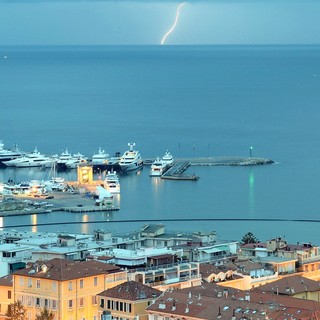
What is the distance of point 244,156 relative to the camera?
2397 inches

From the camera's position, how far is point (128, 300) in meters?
22.0

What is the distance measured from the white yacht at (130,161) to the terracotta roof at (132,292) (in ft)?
114

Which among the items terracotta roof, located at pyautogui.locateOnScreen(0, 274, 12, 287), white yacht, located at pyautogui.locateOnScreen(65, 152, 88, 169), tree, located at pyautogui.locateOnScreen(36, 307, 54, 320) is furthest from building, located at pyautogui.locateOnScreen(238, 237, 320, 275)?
white yacht, located at pyautogui.locateOnScreen(65, 152, 88, 169)

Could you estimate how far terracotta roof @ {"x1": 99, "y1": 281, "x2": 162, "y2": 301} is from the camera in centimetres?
2206

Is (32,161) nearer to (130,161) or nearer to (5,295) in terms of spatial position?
(130,161)

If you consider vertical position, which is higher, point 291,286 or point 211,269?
point 211,269

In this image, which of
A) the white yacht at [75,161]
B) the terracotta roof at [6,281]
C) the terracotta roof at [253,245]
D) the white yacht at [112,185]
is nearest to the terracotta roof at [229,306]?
the terracotta roof at [6,281]

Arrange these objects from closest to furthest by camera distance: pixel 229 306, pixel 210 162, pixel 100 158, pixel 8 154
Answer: pixel 229 306 → pixel 210 162 → pixel 100 158 → pixel 8 154

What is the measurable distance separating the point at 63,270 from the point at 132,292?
1.36m

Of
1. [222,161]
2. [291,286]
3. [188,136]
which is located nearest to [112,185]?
[222,161]

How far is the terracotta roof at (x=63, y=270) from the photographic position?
2290 cm

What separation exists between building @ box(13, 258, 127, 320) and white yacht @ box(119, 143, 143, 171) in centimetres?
3387

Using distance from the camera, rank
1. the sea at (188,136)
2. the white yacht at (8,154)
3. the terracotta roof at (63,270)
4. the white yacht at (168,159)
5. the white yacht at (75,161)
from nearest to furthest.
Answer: the terracotta roof at (63,270)
the sea at (188,136)
the white yacht at (168,159)
the white yacht at (75,161)
the white yacht at (8,154)

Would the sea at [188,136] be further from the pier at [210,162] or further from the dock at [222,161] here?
the dock at [222,161]
